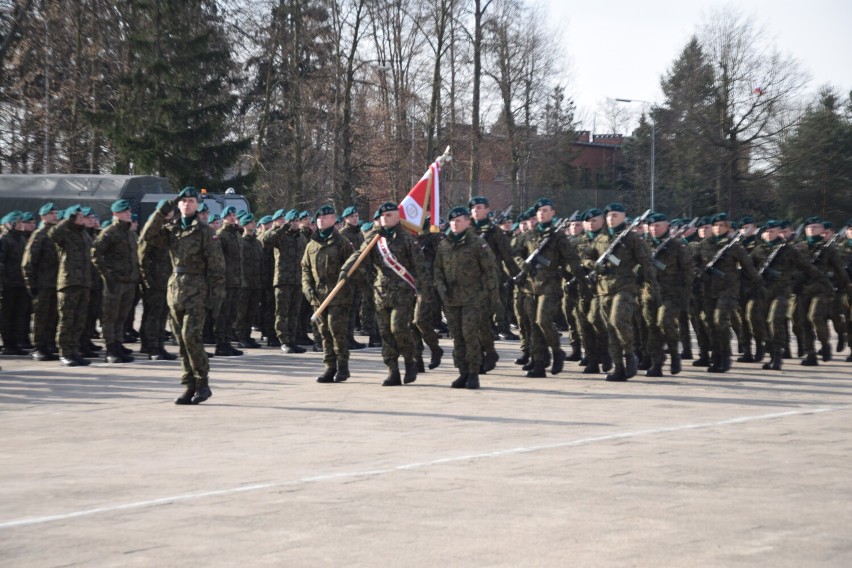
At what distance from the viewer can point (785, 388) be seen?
13609 millimetres

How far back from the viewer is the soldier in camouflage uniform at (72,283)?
15.9m

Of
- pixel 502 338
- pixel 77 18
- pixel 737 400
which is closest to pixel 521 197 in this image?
pixel 77 18

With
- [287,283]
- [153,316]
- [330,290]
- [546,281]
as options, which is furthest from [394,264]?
[287,283]

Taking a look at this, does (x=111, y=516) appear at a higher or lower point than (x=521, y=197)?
lower

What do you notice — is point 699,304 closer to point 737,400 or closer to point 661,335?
point 661,335

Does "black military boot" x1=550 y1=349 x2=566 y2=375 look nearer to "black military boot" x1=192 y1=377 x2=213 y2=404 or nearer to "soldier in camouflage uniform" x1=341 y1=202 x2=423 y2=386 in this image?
"soldier in camouflage uniform" x1=341 y1=202 x2=423 y2=386

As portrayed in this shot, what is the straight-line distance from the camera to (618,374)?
47.1ft

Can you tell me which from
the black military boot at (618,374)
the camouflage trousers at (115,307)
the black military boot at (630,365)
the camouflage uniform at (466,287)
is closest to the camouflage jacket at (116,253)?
the camouflage trousers at (115,307)

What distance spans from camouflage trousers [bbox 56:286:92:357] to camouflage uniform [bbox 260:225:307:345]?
347 centimetres

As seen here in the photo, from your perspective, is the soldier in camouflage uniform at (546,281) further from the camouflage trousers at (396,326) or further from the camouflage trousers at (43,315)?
the camouflage trousers at (43,315)

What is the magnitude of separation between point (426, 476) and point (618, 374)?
22.5ft

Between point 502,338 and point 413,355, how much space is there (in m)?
8.25

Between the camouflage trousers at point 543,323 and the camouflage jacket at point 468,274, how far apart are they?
111 cm

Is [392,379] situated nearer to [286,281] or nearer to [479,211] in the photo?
[479,211]
